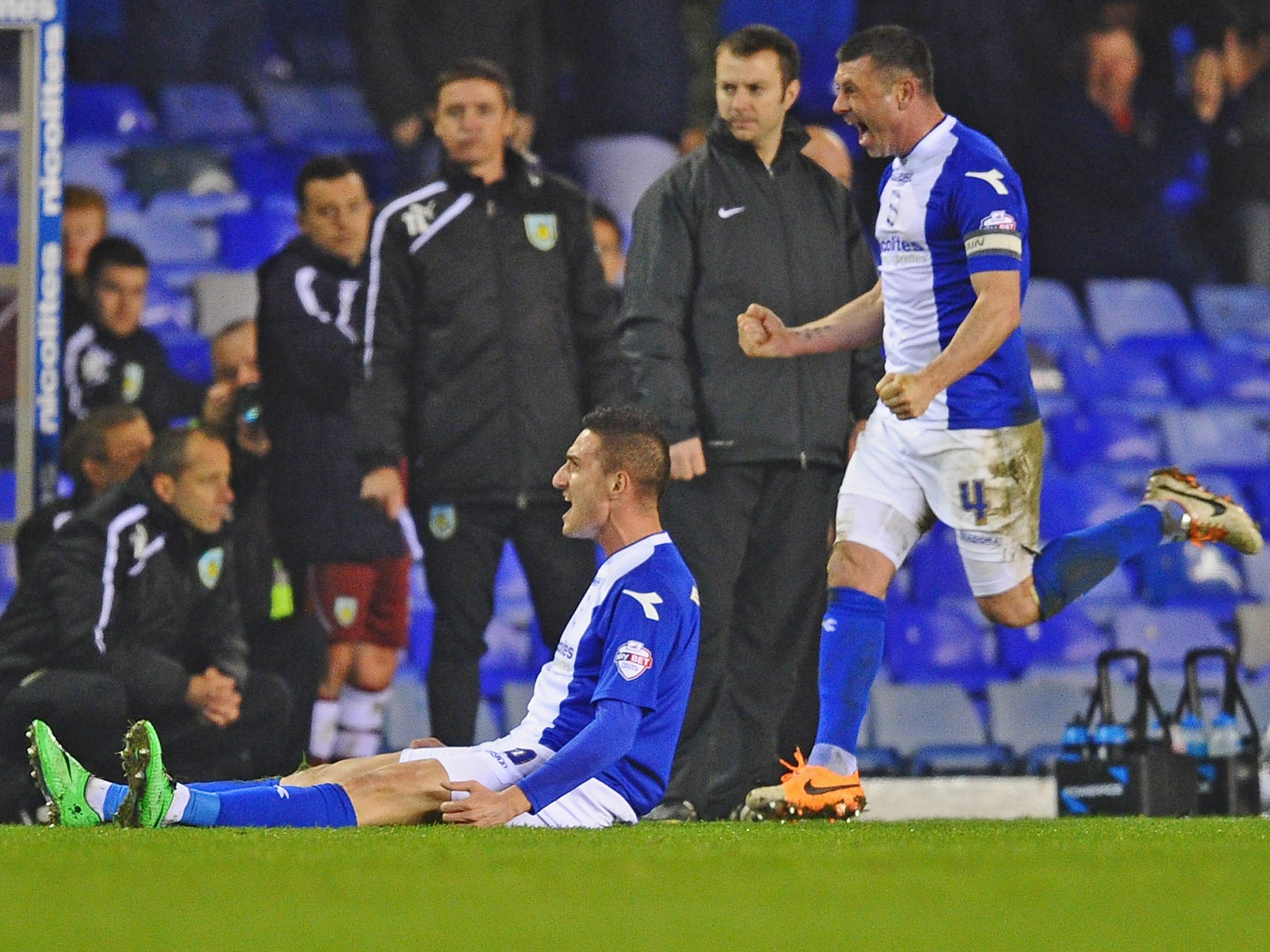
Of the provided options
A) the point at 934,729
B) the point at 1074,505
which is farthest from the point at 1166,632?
the point at 934,729

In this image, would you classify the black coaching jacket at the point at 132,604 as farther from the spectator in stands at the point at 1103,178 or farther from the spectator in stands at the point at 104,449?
the spectator in stands at the point at 1103,178

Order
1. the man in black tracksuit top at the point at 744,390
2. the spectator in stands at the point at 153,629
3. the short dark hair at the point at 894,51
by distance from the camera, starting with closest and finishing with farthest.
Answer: the short dark hair at the point at 894,51
the man in black tracksuit top at the point at 744,390
the spectator in stands at the point at 153,629

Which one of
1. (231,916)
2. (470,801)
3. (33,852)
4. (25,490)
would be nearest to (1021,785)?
(25,490)

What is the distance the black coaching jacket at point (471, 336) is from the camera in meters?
6.34

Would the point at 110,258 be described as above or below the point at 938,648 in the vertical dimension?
above

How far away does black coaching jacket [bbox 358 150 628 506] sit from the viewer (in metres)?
6.34

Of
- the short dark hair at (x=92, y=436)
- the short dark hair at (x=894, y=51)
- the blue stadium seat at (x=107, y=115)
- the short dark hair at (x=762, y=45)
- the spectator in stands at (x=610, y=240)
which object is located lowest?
the short dark hair at (x=92, y=436)

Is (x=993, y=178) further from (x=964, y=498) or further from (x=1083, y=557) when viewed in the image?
(x=1083, y=557)

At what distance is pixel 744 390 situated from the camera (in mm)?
5664

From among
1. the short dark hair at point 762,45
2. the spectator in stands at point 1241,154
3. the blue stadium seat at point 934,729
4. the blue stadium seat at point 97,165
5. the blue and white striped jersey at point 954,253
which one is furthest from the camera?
the spectator in stands at point 1241,154

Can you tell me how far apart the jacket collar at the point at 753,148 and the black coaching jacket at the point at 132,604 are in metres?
2.24

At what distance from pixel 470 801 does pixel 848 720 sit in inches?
46.7

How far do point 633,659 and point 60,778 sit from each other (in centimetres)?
118

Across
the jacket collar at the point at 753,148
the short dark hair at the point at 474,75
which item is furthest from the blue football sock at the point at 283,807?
the short dark hair at the point at 474,75
